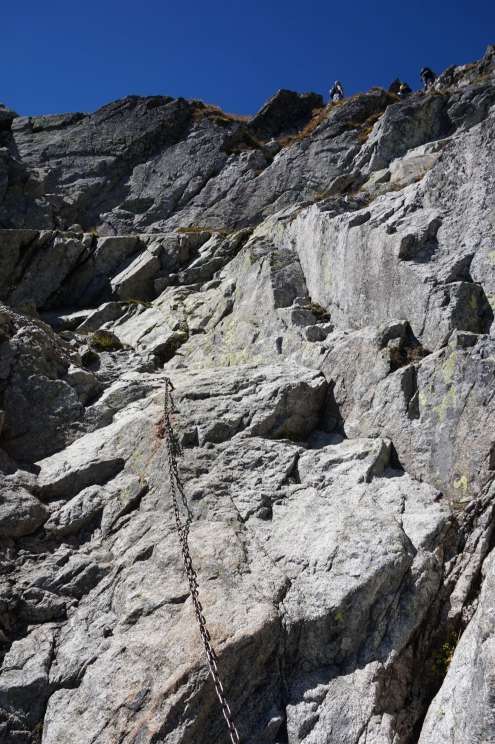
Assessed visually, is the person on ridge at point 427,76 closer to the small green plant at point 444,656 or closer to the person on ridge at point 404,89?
the person on ridge at point 404,89

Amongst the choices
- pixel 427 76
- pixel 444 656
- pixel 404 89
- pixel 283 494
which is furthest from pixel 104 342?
pixel 404 89

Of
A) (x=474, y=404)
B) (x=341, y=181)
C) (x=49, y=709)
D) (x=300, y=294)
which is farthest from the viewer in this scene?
(x=341, y=181)

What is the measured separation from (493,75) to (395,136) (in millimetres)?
11936

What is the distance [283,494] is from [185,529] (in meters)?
2.59

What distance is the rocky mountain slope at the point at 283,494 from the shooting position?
9.63 meters

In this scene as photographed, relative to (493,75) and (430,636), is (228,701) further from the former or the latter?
(493,75)

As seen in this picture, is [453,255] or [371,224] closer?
[453,255]

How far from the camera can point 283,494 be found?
13.8m

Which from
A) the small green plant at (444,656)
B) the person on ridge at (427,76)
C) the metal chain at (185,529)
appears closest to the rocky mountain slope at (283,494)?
the small green plant at (444,656)

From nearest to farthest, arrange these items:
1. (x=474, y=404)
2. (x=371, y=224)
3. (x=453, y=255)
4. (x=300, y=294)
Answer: (x=474, y=404), (x=453, y=255), (x=371, y=224), (x=300, y=294)

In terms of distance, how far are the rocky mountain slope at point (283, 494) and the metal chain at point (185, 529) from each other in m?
0.23

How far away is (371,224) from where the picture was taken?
18.9 metres

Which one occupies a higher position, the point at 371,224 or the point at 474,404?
the point at 371,224

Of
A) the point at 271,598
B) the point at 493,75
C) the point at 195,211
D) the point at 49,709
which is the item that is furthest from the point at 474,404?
the point at 493,75
